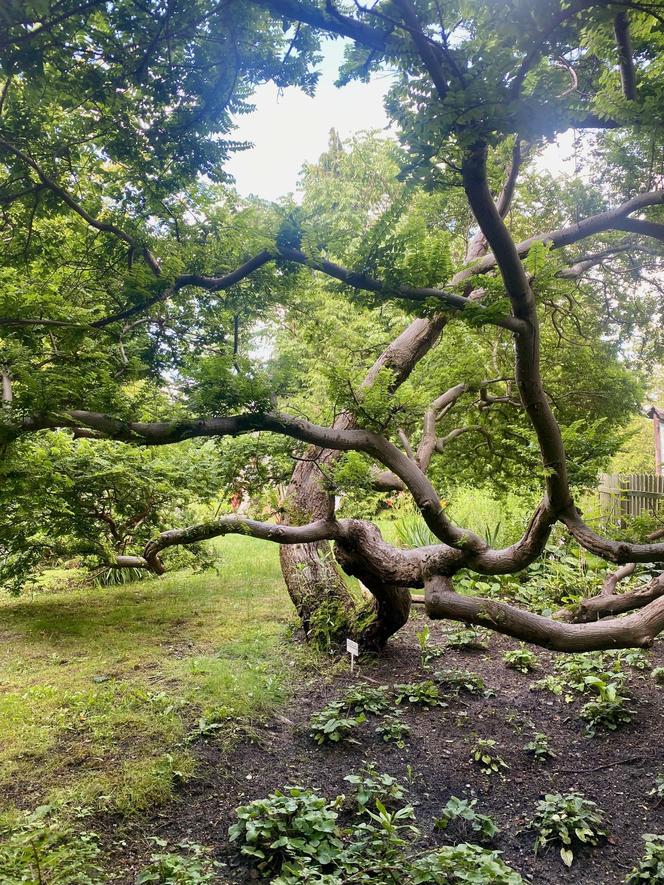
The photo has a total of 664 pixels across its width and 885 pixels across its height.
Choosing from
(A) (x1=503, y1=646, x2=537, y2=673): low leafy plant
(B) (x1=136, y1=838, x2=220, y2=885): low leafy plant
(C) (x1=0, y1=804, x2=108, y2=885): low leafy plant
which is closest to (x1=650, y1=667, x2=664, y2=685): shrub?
(A) (x1=503, y1=646, x2=537, y2=673): low leafy plant

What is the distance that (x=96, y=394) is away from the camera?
2486 mm

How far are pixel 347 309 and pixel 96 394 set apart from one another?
27.6 ft

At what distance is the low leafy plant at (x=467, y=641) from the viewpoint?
16.2 ft

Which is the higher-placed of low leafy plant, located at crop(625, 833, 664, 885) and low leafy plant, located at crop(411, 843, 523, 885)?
low leafy plant, located at crop(411, 843, 523, 885)

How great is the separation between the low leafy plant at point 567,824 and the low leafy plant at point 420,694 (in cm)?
119

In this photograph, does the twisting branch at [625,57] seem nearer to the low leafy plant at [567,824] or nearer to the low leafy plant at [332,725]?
the low leafy plant at [567,824]

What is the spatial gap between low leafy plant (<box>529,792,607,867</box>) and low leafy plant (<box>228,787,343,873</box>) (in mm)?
957

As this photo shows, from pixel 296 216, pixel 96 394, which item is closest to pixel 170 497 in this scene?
pixel 96 394

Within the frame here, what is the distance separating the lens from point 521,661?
14.8 feet

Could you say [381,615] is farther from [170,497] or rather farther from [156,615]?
[156,615]

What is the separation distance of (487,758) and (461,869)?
1117 millimetres

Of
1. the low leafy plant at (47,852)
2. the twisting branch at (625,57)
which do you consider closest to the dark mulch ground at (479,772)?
the low leafy plant at (47,852)

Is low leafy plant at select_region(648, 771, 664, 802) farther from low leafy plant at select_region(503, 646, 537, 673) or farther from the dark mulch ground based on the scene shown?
low leafy plant at select_region(503, 646, 537, 673)

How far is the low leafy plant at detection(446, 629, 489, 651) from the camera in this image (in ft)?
16.2
